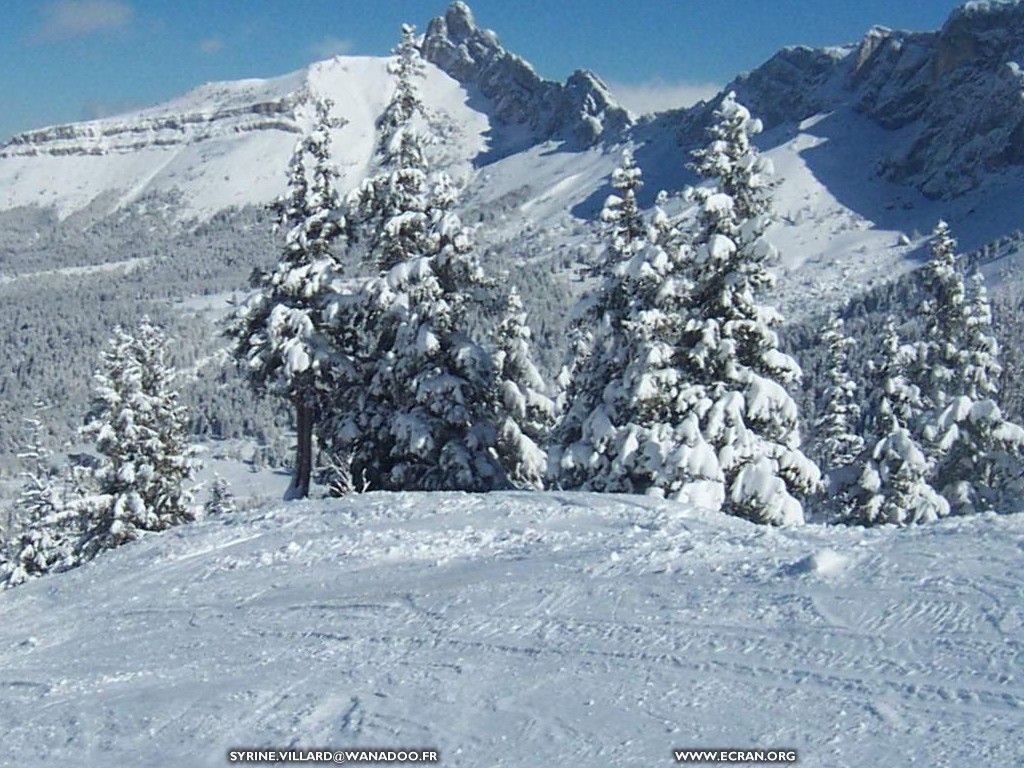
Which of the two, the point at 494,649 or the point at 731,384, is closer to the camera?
the point at 494,649

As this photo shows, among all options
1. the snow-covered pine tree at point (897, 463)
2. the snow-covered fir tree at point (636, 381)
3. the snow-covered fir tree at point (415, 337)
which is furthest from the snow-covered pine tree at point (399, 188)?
the snow-covered pine tree at point (897, 463)

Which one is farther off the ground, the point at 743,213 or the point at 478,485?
the point at 743,213

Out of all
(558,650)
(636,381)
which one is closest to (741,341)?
(636,381)

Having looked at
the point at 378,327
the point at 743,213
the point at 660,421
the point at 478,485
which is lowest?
the point at 478,485

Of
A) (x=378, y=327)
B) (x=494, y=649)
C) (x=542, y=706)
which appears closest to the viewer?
(x=542, y=706)

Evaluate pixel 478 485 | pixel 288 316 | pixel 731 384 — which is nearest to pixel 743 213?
pixel 731 384

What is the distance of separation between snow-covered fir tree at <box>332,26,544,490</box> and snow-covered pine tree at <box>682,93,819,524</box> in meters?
5.06

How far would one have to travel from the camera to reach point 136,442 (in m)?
26.7

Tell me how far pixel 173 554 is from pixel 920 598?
10256 millimetres

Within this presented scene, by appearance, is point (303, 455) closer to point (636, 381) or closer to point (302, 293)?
point (302, 293)

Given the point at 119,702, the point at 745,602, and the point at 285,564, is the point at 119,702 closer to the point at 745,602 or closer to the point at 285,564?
the point at 285,564

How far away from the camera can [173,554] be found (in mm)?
14211

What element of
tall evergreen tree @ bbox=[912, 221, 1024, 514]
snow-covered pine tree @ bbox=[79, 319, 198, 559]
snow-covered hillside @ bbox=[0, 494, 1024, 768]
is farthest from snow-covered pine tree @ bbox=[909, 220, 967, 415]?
snow-covered pine tree @ bbox=[79, 319, 198, 559]

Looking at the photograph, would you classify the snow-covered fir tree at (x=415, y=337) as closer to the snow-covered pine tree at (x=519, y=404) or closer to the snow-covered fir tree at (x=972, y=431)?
the snow-covered pine tree at (x=519, y=404)
